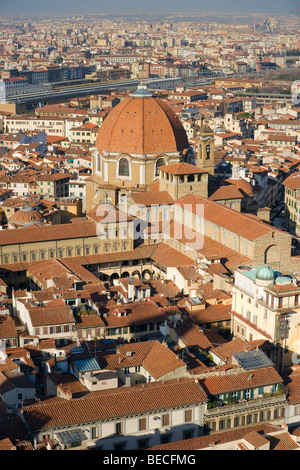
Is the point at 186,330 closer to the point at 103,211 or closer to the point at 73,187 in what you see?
the point at 103,211

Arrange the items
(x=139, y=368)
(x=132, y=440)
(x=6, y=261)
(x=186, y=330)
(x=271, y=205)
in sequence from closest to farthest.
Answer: (x=132, y=440) < (x=139, y=368) < (x=186, y=330) < (x=6, y=261) < (x=271, y=205)

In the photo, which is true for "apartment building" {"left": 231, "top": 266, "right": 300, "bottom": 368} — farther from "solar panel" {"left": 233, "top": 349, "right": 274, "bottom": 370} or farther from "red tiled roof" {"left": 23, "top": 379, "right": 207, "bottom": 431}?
"red tiled roof" {"left": 23, "top": 379, "right": 207, "bottom": 431}

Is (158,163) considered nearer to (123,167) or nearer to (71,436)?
(123,167)

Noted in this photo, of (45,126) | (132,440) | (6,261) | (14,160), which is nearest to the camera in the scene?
(132,440)

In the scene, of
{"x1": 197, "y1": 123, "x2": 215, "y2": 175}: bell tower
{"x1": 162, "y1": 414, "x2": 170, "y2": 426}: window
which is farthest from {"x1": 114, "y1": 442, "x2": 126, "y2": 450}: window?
{"x1": 197, "y1": 123, "x2": 215, "y2": 175}: bell tower

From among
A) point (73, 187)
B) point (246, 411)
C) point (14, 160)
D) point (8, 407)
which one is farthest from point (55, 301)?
point (14, 160)

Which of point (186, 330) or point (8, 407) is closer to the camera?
point (8, 407)

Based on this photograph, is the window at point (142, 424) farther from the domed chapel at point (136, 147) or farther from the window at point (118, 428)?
the domed chapel at point (136, 147)

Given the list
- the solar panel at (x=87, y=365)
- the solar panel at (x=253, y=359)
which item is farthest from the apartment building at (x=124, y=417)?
the solar panel at (x=253, y=359)

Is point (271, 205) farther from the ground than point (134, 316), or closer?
closer
